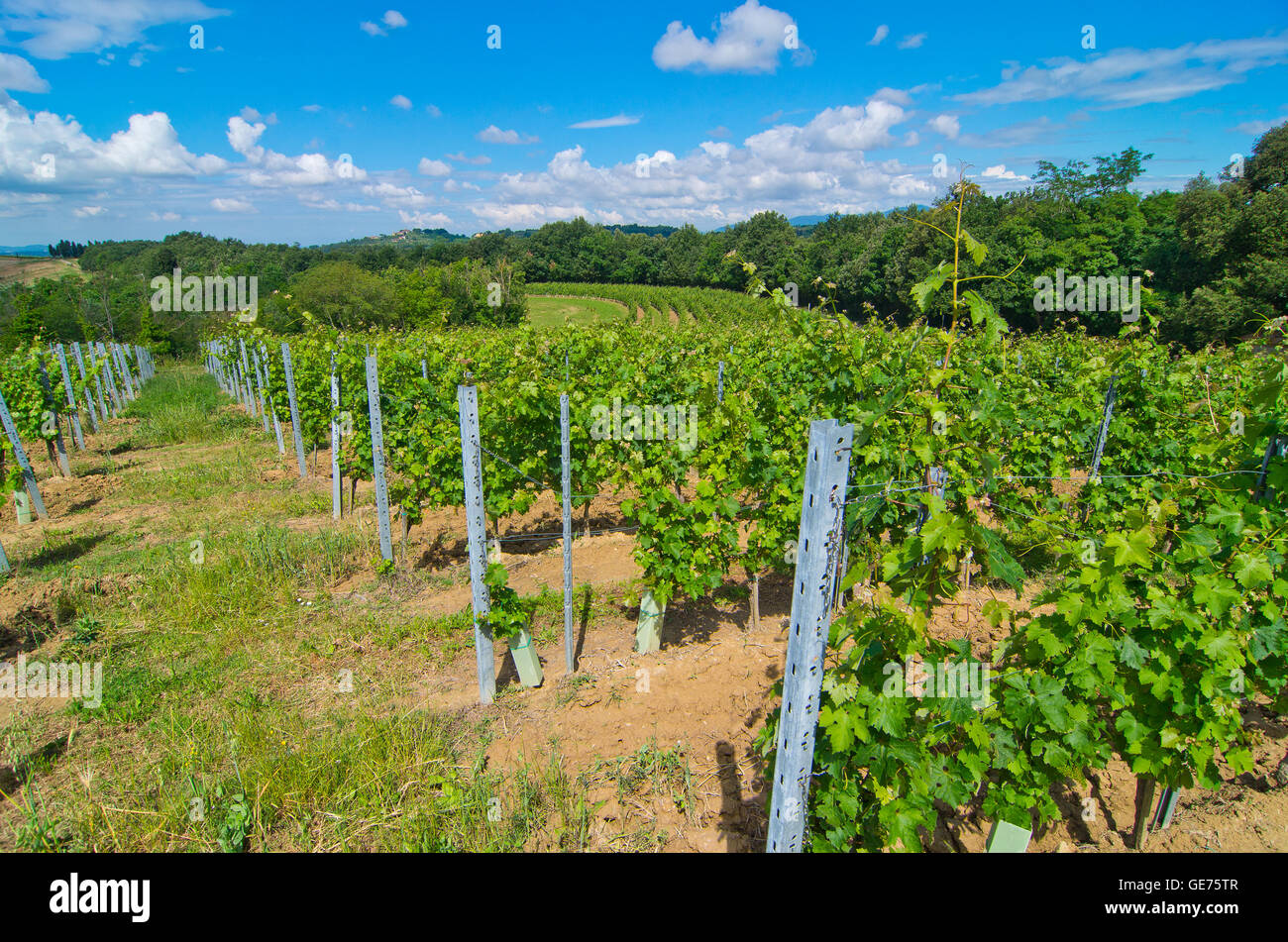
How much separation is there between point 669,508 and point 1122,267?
41.2 metres

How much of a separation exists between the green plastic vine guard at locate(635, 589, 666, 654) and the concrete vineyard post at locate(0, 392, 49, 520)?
8.79 metres

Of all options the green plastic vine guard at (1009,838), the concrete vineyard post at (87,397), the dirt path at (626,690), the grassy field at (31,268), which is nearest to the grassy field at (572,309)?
the concrete vineyard post at (87,397)

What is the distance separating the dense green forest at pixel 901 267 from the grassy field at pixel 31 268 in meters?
10.8

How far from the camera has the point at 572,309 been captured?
53281 millimetres

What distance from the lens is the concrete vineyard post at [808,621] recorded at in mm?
1943

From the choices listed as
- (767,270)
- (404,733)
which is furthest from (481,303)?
(404,733)

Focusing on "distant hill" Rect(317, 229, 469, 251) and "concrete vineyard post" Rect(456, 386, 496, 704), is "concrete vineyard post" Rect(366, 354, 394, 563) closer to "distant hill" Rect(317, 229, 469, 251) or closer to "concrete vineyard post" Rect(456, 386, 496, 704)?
"concrete vineyard post" Rect(456, 386, 496, 704)

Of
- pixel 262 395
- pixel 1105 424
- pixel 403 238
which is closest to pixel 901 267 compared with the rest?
pixel 1105 424

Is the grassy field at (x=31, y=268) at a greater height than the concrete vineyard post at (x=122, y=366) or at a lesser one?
greater

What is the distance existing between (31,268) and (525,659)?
113475 millimetres

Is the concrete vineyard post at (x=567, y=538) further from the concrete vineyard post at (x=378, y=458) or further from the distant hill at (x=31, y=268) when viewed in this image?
the distant hill at (x=31, y=268)

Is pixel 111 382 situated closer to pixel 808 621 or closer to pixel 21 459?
pixel 21 459
